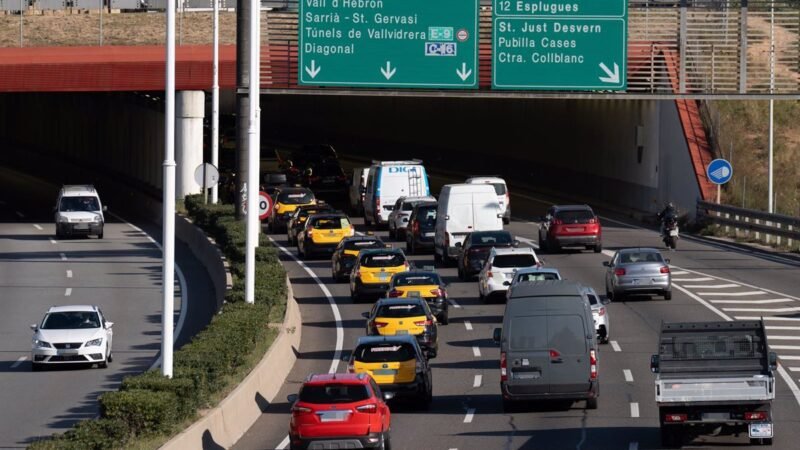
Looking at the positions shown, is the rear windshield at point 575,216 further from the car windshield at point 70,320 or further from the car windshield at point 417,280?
the car windshield at point 70,320

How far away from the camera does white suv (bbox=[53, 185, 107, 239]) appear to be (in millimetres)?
65938

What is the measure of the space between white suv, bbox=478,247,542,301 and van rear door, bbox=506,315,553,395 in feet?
46.6

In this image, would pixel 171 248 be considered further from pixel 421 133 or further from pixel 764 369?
pixel 421 133

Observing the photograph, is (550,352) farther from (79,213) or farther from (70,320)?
(79,213)

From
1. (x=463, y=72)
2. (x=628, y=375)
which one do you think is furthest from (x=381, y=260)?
(x=628, y=375)

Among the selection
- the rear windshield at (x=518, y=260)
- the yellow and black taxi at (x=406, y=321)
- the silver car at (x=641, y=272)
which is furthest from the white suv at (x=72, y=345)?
the silver car at (x=641, y=272)

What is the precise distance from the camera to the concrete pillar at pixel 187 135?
69312 millimetres

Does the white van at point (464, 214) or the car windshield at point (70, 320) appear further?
the white van at point (464, 214)

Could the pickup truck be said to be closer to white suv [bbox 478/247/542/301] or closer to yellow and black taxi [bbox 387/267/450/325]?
yellow and black taxi [bbox 387/267/450/325]

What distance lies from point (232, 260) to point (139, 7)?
48.5 meters

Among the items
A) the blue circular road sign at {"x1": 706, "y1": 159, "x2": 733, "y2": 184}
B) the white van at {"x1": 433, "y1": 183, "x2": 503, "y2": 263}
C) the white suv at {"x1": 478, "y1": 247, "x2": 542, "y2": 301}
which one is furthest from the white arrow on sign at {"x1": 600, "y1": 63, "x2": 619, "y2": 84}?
the white suv at {"x1": 478, "y1": 247, "x2": 542, "y2": 301}

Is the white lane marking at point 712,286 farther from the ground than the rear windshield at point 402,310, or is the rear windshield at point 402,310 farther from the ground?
the rear windshield at point 402,310

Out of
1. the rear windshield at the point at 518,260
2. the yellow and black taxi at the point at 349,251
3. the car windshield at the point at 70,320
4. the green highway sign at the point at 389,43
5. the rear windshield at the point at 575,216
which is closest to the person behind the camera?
the car windshield at the point at 70,320

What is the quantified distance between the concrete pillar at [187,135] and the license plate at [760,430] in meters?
46.2
